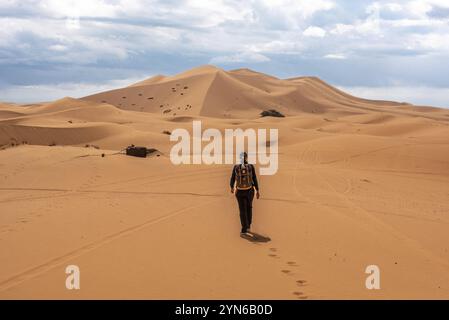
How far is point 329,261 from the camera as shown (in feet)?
23.3

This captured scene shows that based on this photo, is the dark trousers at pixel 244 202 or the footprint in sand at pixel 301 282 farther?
the dark trousers at pixel 244 202

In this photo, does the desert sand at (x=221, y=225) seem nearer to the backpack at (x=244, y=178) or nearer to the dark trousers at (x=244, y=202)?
the dark trousers at (x=244, y=202)

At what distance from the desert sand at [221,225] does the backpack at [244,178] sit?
87 cm

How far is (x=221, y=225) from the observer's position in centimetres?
928

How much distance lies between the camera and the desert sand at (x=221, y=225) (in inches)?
240

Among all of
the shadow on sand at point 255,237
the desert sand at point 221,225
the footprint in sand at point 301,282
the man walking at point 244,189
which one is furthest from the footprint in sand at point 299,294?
the man walking at point 244,189

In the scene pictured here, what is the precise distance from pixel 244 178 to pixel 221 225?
1219 mm

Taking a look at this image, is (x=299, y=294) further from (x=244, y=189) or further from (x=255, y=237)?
(x=244, y=189)

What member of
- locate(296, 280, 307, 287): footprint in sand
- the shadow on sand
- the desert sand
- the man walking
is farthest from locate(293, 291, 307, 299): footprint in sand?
the man walking

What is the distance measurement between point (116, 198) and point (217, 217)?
9.91 feet

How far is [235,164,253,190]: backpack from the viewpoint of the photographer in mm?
8523

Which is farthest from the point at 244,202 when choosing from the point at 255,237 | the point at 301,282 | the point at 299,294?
the point at 299,294

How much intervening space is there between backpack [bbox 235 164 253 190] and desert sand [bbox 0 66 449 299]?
0.87 metres
